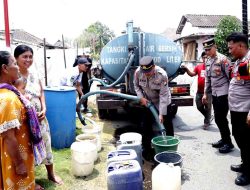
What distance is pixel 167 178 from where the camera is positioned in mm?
3041

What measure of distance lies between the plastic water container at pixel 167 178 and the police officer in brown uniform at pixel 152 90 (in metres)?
1.45

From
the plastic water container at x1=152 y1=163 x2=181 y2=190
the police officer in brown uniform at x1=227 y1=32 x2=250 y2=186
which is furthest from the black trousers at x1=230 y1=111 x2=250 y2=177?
the plastic water container at x1=152 y1=163 x2=181 y2=190

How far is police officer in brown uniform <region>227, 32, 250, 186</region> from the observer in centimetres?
378

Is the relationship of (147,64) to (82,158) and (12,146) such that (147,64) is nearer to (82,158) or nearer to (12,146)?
(82,158)

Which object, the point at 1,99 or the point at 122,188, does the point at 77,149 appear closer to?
the point at 122,188

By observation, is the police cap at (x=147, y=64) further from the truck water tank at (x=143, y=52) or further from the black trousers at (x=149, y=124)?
the truck water tank at (x=143, y=52)

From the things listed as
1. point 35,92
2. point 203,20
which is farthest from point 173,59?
point 203,20

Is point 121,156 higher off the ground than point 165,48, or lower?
lower

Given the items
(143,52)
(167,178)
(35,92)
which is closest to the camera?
(167,178)

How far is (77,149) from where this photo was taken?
3998 millimetres

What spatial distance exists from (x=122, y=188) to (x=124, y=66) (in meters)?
4.13

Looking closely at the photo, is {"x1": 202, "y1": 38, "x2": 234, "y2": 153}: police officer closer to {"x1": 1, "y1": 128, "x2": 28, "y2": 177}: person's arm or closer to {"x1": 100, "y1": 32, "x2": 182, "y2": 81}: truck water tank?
{"x1": 100, "y1": 32, "x2": 182, "y2": 81}: truck water tank

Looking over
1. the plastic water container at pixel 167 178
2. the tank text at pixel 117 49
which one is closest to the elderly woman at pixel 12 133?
the plastic water container at pixel 167 178

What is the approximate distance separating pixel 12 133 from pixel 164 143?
2489 mm
